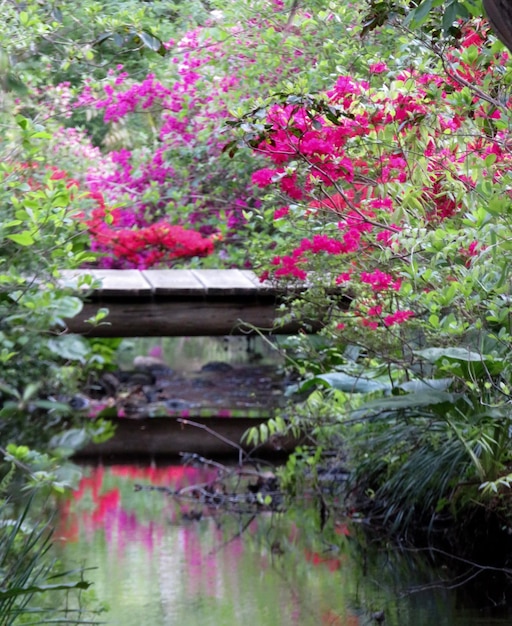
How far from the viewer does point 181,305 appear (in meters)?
8.28

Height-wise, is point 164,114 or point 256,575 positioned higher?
point 164,114

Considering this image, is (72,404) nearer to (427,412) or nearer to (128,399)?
(128,399)

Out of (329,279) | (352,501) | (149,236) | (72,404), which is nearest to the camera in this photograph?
(329,279)

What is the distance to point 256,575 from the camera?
4910 mm

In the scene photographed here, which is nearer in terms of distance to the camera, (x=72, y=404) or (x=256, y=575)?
(x=256, y=575)

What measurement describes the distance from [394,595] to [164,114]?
544 centimetres

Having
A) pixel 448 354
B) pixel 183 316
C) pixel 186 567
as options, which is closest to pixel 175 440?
pixel 183 316

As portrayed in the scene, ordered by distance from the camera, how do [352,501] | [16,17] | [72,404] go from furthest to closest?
[72,404] < [352,501] < [16,17]

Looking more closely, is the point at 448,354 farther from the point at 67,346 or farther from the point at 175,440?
the point at 67,346

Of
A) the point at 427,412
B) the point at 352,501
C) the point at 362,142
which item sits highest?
the point at 362,142

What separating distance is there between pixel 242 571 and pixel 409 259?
5.88ft

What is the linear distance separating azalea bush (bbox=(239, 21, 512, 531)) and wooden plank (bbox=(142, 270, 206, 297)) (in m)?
1.70

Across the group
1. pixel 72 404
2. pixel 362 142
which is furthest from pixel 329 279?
pixel 72 404

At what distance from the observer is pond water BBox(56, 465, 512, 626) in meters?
4.29
